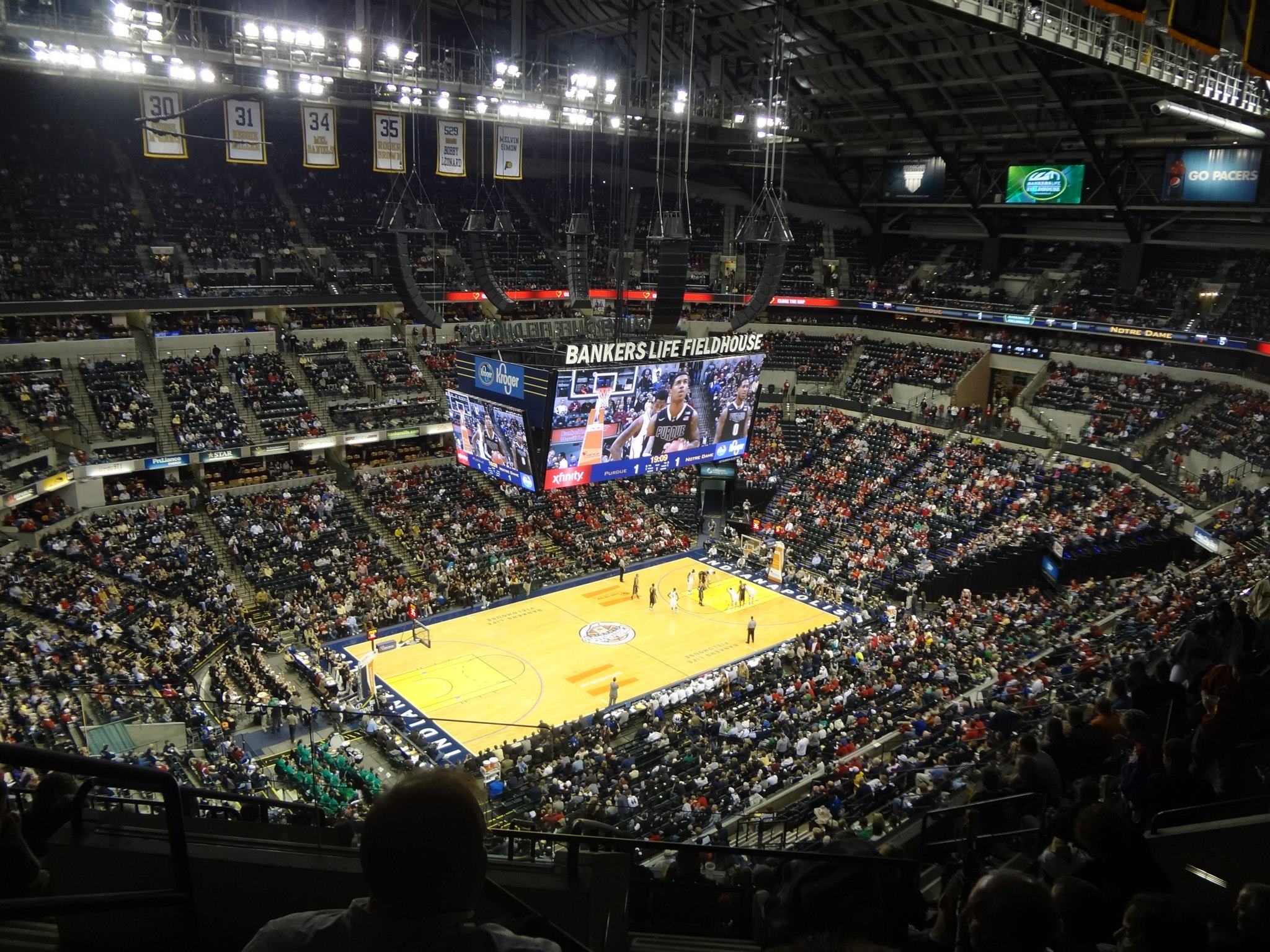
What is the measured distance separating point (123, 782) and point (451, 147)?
31564mm

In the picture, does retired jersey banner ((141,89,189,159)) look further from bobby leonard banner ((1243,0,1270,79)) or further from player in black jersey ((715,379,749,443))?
bobby leonard banner ((1243,0,1270,79))

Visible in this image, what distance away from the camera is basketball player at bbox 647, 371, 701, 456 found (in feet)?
80.5

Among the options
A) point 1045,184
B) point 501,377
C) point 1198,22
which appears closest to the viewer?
point 1198,22

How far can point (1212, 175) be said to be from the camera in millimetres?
32531

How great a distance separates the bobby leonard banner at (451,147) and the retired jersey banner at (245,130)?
5928 mm

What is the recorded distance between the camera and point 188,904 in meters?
2.54

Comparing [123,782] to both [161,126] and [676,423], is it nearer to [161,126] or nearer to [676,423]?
[676,423]

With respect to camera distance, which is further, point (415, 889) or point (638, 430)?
point (638, 430)

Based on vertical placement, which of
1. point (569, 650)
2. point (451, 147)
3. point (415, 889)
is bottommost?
point (569, 650)

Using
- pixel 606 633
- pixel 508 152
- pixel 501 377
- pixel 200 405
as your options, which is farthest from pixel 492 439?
pixel 200 405

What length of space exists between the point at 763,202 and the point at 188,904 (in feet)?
64.4

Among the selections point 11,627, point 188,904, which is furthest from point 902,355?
point 188,904

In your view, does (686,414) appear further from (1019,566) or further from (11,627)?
(11,627)

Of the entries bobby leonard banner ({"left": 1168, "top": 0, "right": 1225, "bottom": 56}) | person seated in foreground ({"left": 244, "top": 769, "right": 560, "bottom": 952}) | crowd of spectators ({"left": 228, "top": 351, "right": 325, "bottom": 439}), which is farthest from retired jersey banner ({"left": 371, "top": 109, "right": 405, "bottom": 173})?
person seated in foreground ({"left": 244, "top": 769, "right": 560, "bottom": 952})
